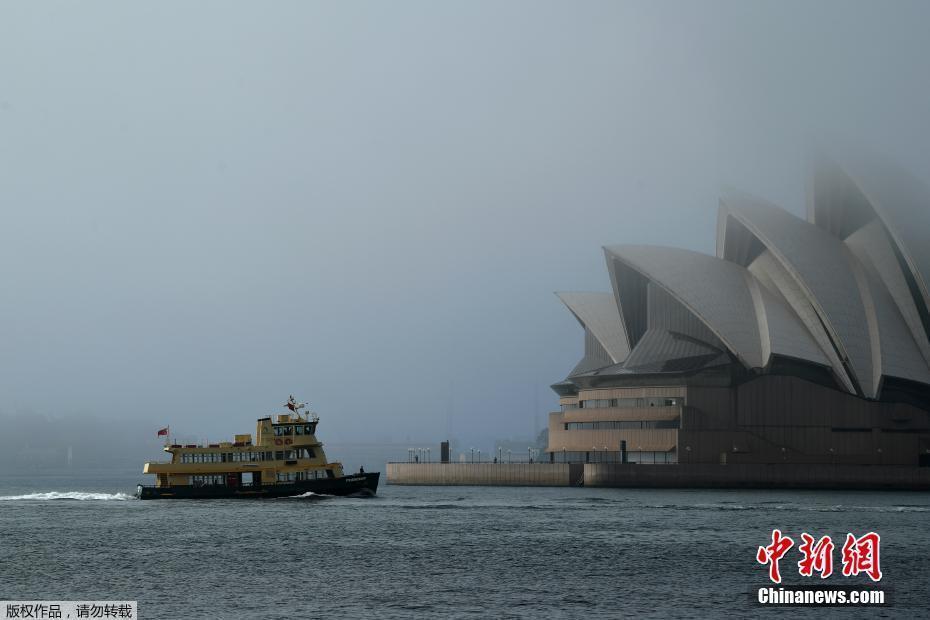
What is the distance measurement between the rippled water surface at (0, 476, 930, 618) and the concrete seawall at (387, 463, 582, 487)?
719 inches

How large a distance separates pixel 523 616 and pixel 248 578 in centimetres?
1291

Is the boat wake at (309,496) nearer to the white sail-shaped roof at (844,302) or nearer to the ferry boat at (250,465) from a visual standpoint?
the ferry boat at (250,465)

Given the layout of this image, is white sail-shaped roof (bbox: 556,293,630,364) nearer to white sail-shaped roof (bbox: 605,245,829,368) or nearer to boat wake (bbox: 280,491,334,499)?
white sail-shaped roof (bbox: 605,245,829,368)

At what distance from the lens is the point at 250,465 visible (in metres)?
83.8

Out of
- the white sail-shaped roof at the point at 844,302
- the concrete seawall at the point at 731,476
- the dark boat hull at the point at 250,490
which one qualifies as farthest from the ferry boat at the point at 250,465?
the white sail-shaped roof at the point at 844,302

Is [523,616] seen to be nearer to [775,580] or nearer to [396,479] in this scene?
[775,580]

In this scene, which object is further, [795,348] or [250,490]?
[795,348]

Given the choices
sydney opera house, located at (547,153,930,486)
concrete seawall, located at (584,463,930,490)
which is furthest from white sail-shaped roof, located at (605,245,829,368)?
concrete seawall, located at (584,463,930,490)

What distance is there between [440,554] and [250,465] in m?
32.8

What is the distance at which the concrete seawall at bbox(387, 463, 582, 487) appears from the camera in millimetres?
104375

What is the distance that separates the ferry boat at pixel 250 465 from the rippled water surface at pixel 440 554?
1.26 metres

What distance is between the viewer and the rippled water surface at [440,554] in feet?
135

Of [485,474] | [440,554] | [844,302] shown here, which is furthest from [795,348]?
[440,554]

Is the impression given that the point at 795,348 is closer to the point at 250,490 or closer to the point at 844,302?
the point at 844,302
